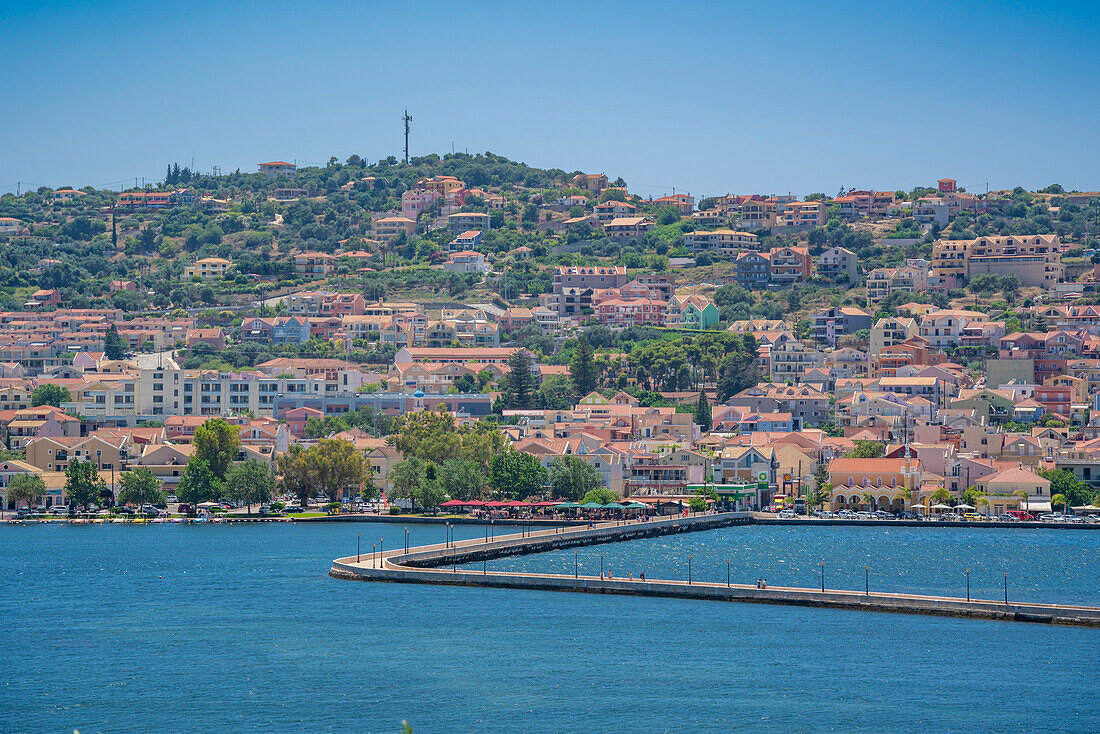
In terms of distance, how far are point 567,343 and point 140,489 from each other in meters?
48.9

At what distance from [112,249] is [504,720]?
450 feet

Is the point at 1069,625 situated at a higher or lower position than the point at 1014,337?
lower

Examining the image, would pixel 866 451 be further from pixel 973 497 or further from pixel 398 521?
pixel 398 521

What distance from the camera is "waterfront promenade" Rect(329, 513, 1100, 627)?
45906mm

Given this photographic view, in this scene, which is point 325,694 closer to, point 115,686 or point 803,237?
point 115,686

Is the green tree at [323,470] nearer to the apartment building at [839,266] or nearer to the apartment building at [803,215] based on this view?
the apartment building at [839,266]

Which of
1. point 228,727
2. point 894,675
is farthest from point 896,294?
point 228,727

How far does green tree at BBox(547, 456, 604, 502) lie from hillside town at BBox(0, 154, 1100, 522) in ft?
0.44

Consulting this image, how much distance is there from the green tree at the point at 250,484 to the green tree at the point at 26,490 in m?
8.93

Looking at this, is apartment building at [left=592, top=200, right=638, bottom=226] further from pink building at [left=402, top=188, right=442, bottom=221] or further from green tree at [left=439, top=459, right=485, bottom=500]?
green tree at [left=439, top=459, right=485, bottom=500]

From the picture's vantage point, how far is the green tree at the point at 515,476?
7944cm

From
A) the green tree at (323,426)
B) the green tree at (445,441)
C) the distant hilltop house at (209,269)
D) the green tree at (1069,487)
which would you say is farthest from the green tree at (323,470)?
the distant hilltop house at (209,269)

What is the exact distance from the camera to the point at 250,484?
7862 centimetres

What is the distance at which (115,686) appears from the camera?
3859cm
